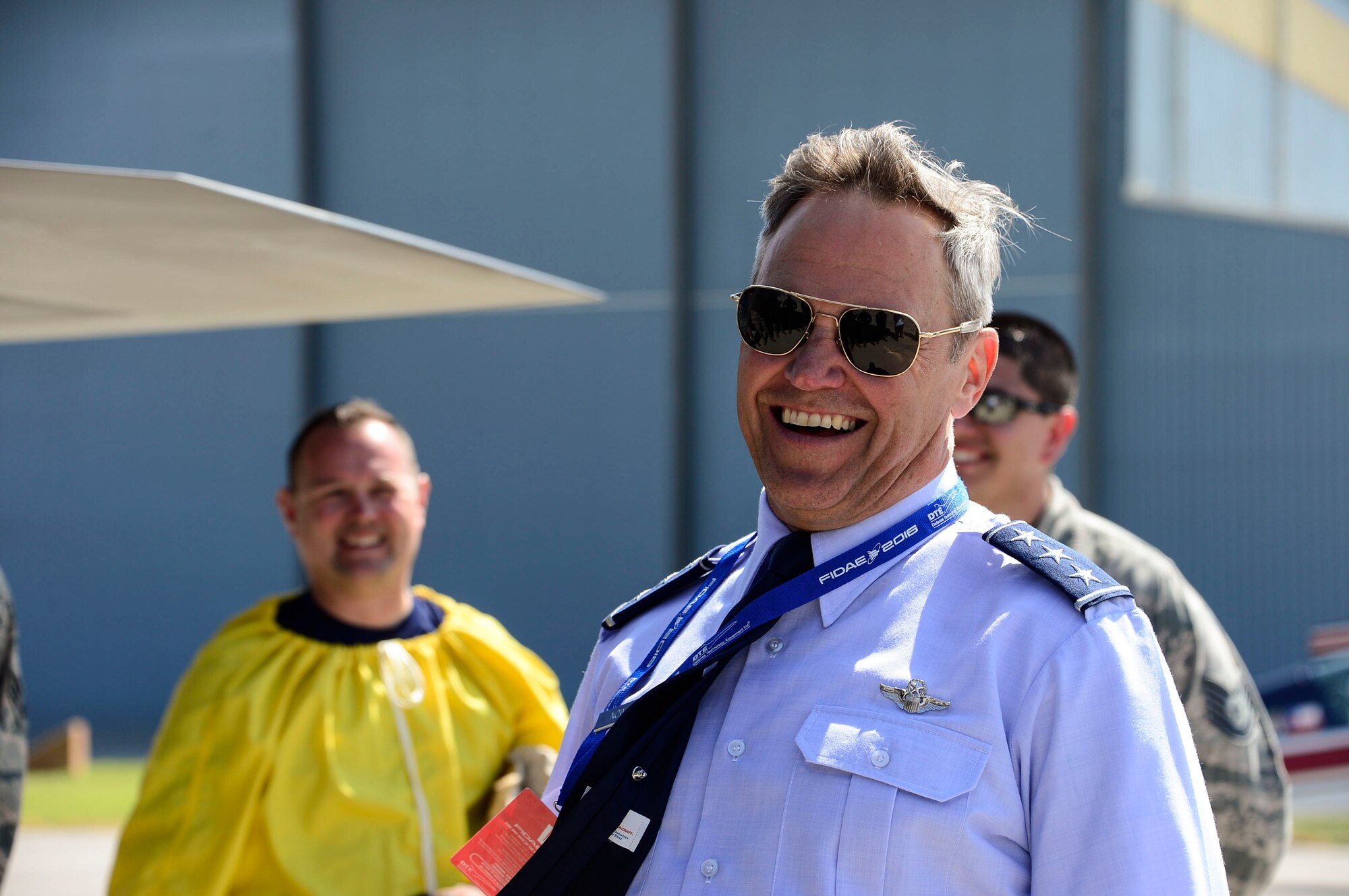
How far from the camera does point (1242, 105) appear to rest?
9914 mm

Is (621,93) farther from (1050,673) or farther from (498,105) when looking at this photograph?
(1050,673)

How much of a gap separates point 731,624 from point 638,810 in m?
0.24

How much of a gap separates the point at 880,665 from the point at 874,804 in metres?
0.16

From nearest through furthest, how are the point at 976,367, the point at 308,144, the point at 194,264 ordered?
the point at 976,367 < the point at 194,264 < the point at 308,144

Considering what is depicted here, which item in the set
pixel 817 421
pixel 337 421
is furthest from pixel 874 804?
pixel 337 421

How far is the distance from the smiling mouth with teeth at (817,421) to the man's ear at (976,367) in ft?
0.49

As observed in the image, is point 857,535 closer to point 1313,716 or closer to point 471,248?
point 1313,716

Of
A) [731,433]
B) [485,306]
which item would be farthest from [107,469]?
[485,306]

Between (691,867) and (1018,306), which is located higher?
(1018,306)

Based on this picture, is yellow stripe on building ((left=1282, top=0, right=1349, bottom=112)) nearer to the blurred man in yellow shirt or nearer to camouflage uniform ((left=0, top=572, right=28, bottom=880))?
the blurred man in yellow shirt

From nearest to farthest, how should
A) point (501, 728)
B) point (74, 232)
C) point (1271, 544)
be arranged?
1. point (74, 232)
2. point (501, 728)
3. point (1271, 544)

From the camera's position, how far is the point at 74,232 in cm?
237

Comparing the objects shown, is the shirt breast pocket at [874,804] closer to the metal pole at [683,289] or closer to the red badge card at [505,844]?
the red badge card at [505,844]

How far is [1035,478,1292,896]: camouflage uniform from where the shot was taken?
2850 mm
